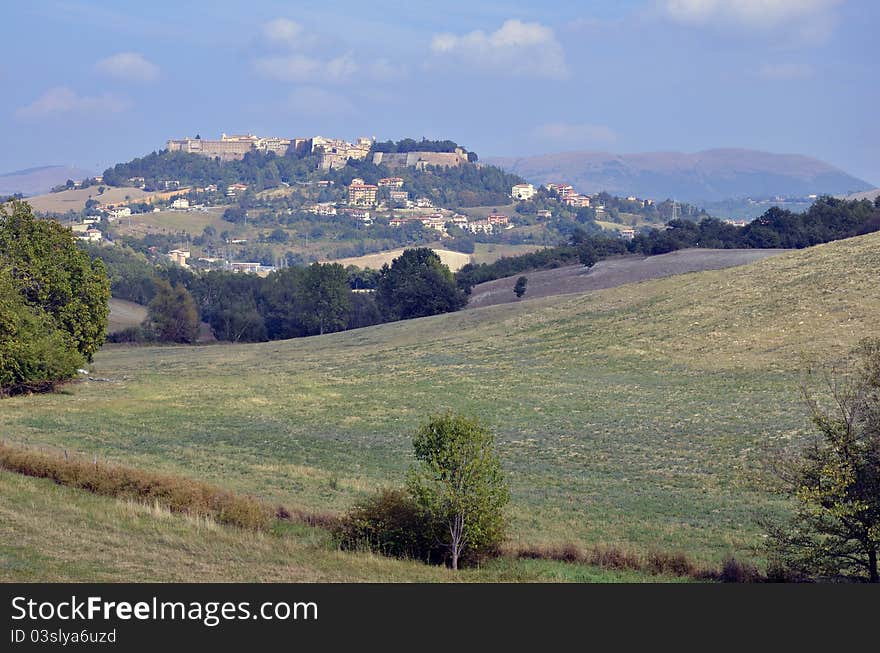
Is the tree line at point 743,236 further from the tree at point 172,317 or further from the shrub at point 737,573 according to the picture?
the shrub at point 737,573

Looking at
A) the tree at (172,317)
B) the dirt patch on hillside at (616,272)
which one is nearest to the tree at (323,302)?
the tree at (172,317)

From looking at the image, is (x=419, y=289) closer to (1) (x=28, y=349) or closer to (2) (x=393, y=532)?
(1) (x=28, y=349)

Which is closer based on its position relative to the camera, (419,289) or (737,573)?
(737,573)

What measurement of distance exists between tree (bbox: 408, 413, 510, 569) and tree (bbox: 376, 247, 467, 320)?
85.8 m

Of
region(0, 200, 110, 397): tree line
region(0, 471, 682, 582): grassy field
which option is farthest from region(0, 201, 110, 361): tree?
region(0, 471, 682, 582): grassy field

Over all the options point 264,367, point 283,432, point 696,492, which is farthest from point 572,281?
point 696,492

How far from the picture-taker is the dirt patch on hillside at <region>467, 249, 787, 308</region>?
297ft

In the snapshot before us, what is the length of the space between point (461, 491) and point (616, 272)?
84.2m

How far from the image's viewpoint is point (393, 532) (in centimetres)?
1686

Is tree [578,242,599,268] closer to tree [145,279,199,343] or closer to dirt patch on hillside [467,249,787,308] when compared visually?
dirt patch on hillside [467,249,787,308]

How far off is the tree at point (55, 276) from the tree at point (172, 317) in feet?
167

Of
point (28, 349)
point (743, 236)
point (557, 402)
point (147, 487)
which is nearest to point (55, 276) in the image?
point (28, 349)

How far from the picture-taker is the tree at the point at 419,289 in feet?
341

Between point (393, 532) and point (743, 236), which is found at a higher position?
point (743, 236)
